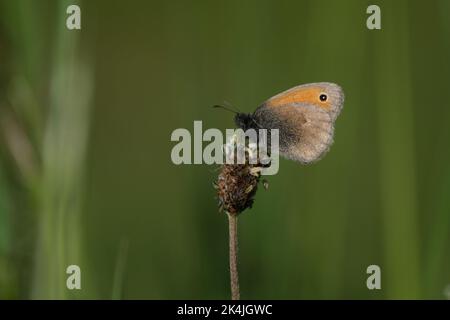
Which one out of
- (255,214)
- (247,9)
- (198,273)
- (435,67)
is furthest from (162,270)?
(435,67)

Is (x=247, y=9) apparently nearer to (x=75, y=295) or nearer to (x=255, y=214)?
(x=255, y=214)

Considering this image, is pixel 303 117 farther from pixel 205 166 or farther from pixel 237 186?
pixel 237 186

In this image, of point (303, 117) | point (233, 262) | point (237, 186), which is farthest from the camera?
point (303, 117)

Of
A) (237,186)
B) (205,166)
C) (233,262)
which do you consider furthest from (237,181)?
(205,166)

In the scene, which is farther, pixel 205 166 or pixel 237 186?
pixel 205 166

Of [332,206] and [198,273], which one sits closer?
[198,273]

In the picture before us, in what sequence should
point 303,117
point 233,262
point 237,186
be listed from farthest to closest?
point 303,117
point 237,186
point 233,262

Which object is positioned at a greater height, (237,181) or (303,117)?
(303,117)

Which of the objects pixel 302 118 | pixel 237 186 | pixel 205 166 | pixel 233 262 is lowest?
pixel 233 262

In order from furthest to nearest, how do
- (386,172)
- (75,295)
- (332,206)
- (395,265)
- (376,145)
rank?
(376,145) → (332,206) → (386,172) → (395,265) → (75,295)
